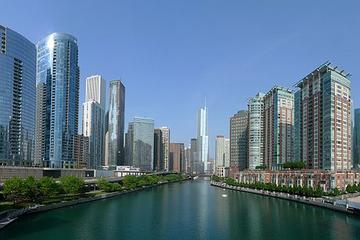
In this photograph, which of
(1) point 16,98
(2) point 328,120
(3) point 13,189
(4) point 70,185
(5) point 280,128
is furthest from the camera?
(5) point 280,128

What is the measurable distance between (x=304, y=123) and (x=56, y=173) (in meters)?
102

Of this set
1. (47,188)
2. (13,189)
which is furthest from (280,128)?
(13,189)

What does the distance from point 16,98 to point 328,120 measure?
118 m

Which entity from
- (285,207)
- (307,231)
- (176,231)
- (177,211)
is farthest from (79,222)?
(285,207)

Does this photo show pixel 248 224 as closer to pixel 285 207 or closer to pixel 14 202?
pixel 285 207

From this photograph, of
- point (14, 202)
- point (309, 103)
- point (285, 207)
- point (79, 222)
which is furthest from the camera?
point (309, 103)

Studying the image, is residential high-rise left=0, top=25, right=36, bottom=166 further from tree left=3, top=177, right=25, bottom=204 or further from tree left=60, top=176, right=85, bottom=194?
tree left=3, top=177, right=25, bottom=204

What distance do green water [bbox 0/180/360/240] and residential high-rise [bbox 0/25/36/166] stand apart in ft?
247

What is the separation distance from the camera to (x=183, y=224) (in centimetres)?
7444

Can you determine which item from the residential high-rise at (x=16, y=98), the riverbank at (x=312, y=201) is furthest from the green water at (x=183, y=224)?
the residential high-rise at (x=16, y=98)

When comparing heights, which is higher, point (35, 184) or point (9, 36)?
point (9, 36)

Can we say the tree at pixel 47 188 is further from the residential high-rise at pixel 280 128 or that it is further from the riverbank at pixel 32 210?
the residential high-rise at pixel 280 128

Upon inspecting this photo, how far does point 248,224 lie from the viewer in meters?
75.4

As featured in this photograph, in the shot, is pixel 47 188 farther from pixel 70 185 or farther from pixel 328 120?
pixel 328 120
